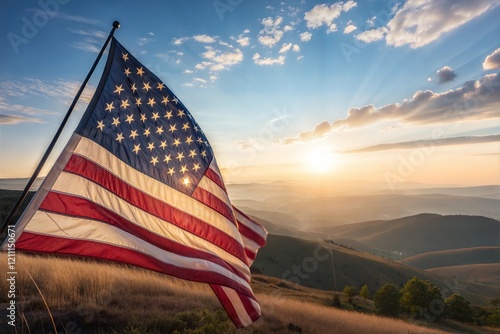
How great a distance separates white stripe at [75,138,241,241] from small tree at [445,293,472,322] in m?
54.0

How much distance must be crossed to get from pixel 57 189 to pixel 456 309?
58.9 metres

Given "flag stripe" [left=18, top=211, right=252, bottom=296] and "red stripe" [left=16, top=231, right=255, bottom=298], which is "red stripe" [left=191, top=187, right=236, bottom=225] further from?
"red stripe" [left=16, top=231, right=255, bottom=298]

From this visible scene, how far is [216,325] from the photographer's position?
7969mm

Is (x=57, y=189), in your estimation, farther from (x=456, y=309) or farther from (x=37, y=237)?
(x=456, y=309)

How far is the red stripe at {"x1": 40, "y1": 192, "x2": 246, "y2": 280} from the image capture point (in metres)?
5.04

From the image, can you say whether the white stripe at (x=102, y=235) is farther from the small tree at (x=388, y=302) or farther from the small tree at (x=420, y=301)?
the small tree at (x=420, y=301)

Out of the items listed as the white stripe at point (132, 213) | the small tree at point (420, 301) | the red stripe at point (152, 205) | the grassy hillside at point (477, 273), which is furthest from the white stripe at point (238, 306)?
the grassy hillside at point (477, 273)

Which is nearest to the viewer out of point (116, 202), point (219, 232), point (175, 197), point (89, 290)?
point (116, 202)

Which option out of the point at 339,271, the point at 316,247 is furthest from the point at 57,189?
the point at 316,247

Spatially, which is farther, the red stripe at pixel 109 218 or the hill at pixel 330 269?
the hill at pixel 330 269

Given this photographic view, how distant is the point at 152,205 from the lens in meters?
6.19

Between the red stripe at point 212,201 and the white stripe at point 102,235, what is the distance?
142cm

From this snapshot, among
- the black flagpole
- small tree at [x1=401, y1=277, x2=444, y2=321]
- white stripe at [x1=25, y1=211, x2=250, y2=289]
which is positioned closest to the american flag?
white stripe at [x1=25, y1=211, x2=250, y2=289]

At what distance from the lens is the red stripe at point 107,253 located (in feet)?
15.6
